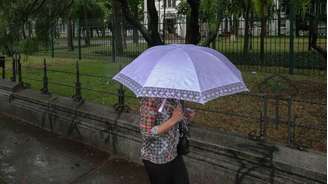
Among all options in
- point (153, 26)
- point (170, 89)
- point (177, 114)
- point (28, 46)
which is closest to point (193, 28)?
point (153, 26)

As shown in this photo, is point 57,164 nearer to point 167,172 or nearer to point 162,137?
point 167,172

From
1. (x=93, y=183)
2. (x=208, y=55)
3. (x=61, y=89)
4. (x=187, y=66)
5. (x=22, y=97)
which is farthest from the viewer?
(x=61, y=89)

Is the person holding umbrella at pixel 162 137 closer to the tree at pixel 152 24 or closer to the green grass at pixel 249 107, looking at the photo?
the green grass at pixel 249 107

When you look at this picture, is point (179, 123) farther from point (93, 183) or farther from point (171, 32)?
point (171, 32)

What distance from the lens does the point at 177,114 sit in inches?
126

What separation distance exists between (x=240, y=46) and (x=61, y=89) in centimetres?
732

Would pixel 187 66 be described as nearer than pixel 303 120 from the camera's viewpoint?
Yes

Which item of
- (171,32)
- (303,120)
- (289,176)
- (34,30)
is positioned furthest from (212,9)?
(171,32)

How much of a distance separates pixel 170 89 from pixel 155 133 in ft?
1.29

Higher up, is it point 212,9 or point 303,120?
point 212,9

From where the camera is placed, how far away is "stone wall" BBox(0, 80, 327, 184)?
4039mm

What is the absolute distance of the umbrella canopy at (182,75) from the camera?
293 centimetres

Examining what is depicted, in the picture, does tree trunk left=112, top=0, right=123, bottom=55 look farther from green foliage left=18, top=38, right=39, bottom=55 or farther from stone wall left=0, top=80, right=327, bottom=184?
green foliage left=18, top=38, right=39, bottom=55

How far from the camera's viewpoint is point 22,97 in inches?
320
